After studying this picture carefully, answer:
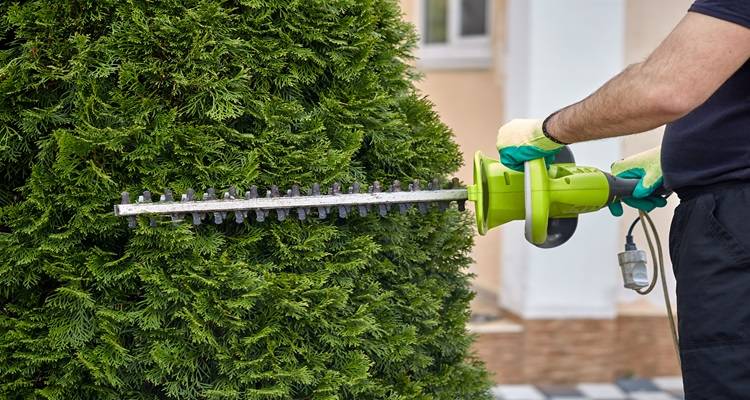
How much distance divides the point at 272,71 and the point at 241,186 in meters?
0.24

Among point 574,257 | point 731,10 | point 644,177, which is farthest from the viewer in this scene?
point 574,257

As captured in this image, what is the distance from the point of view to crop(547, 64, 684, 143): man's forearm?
1673mm

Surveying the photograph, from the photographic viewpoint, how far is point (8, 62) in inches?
70.2

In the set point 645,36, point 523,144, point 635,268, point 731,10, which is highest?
point 731,10

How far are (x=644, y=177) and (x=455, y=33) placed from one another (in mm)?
4371

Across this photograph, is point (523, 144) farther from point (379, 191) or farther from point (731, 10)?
point (731, 10)

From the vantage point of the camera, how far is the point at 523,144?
76.6 inches

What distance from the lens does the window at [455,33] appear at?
614cm

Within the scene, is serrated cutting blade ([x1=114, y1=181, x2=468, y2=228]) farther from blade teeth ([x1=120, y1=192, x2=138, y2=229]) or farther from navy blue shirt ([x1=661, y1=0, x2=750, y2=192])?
navy blue shirt ([x1=661, y1=0, x2=750, y2=192])

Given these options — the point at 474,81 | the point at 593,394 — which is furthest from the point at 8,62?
the point at 474,81

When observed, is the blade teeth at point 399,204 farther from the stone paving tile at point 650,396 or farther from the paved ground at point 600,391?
the stone paving tile at point 650,396

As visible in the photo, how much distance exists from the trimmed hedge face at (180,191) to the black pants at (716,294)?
58 centimetres

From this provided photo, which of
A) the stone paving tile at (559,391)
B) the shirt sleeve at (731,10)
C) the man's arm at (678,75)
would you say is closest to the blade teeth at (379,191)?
the man's arm at (678,75)

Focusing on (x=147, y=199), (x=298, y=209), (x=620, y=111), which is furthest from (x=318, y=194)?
(x=620, y=111)
